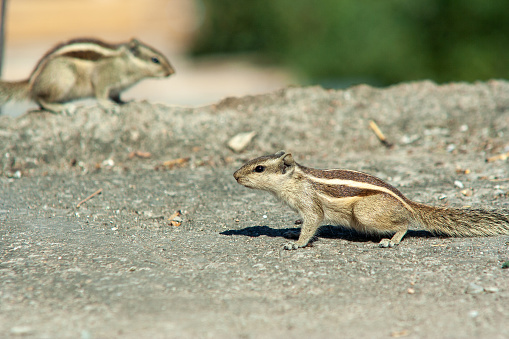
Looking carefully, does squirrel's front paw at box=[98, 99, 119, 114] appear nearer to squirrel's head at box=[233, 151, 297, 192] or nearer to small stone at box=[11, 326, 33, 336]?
squirrel's head at box=[233, 151, 297, 192]

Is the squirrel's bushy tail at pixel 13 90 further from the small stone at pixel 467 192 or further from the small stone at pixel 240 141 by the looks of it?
the small stone at pixel 467 192

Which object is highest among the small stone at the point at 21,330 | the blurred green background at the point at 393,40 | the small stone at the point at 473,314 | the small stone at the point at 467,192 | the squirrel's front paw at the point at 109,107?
the blurred green background at the point at 393,40

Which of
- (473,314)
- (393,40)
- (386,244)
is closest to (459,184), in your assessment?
(386,244)

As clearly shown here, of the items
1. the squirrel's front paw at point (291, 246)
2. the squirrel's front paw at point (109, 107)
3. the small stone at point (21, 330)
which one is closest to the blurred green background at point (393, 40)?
the squirrel's front paw at point (109, 107)

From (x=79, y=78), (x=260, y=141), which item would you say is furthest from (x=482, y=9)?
(x=79, y=78)

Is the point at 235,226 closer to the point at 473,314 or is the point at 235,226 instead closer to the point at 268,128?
the point at 473,314

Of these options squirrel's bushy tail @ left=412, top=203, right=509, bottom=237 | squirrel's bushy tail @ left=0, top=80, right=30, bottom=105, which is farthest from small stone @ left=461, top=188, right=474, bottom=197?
squirrel's bushy tail @ left=0, top=80, right=30, bottom=105
